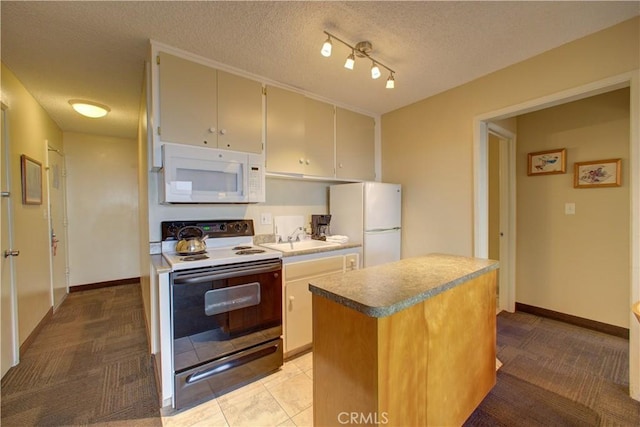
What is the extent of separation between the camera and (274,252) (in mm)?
2061

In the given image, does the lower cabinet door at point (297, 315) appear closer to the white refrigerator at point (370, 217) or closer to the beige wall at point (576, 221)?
the white refrigerator at point (370, 217)

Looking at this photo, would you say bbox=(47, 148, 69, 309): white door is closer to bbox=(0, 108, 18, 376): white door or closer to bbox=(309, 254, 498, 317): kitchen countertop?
bbox=(0, 108, 18, 376): white door

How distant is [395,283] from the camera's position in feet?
3.95

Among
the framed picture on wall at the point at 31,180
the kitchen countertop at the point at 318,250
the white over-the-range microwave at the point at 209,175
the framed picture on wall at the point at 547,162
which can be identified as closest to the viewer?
the white over-the-range microwave at the point at 209,175

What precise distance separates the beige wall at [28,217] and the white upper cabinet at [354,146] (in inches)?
109

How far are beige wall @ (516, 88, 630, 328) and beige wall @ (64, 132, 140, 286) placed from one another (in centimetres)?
556

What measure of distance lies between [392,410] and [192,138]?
2.04 metres

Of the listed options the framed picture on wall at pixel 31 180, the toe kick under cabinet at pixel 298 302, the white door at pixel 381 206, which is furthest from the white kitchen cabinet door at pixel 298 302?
the framed picture on wall at pixel 31 180

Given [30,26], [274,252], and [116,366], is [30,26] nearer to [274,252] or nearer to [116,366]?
[274,252]

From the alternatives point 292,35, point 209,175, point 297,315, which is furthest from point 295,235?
point 292,35

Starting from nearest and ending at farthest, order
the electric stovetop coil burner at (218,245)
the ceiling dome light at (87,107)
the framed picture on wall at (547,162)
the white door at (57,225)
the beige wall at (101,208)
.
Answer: the electric stovetop coil burner at (218,245) < the ceiling dome light at (87,107) < the framed picture on wall at (547,162) < the white door at (57,225) < the beige wall at (101,208)

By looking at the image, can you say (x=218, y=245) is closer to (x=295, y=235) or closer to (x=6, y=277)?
(x=295, y=235)

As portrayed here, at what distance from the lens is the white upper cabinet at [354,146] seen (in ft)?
9.75

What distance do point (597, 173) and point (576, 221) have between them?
1.60 feet
